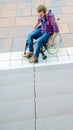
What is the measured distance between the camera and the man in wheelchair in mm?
4816

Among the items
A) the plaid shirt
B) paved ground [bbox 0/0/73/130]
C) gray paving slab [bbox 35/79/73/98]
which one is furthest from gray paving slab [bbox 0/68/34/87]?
the plaid shirt

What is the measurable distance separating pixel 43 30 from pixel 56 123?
2.91 meters

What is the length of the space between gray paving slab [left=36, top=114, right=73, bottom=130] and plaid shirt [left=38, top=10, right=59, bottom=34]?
2.64 metres

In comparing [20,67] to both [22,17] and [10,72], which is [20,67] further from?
[22,17]

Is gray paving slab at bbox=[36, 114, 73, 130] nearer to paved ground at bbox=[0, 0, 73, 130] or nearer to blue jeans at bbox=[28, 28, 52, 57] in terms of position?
paved ground at bbox=[0, 0, 73, 130]

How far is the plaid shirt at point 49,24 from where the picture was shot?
4835mm

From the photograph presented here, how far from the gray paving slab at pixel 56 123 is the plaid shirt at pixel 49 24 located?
264 cm

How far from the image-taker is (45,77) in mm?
4242

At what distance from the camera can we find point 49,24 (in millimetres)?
4918

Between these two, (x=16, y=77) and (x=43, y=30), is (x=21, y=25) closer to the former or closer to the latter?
(x=43, y=30)

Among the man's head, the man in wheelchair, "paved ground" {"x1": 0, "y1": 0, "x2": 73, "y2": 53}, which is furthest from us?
"paved ground" {"x1": 0, "y1": 0, "x2": 73, "y2": 53}

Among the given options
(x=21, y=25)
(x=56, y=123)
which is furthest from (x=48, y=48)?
(x=56, y=123)

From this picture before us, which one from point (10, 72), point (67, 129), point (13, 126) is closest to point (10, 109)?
point (13, 126)

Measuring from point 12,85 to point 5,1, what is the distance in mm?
6547
